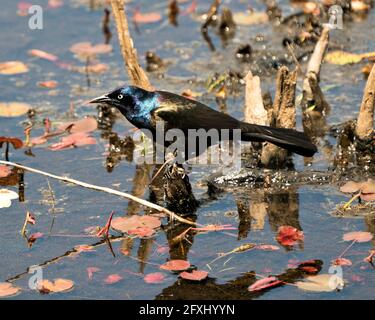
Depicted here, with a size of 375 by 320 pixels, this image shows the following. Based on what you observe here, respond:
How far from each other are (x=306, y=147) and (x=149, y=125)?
109cm

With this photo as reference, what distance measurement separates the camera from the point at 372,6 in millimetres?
10516

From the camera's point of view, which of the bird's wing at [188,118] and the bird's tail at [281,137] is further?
the bird's wing at [188,118]

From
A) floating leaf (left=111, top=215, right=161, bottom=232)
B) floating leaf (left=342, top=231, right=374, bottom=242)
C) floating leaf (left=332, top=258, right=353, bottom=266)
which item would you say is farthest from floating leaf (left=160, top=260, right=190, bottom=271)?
floating leaf (left=342, top=231, right=374, bottom=242)

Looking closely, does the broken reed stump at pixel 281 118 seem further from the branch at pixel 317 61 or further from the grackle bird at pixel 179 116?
the branch at pixel 317 61

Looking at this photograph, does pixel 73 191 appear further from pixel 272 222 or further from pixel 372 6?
pixel 372 6

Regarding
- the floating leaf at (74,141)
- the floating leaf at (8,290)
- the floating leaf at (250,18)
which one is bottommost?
the floating leaf at (8,290)

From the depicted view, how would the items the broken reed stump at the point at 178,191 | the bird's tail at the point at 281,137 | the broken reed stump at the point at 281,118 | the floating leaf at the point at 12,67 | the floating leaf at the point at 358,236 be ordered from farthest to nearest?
the floating leaf at the point at 12,67 < the broken reed stump at the point at 281,118 < the bird's tail at the point at 281,137 < the broken reed stump at the point at 178,191 < the floating leaf at the point at 358,236

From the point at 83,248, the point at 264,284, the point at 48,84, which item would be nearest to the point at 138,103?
the point at 83,248

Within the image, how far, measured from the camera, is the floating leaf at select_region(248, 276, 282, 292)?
592 cm

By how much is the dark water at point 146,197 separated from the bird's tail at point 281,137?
11.2 inches

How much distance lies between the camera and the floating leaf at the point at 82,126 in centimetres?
837

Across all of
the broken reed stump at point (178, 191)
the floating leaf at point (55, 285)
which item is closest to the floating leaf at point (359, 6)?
the broken reed stump at point (178, 191)

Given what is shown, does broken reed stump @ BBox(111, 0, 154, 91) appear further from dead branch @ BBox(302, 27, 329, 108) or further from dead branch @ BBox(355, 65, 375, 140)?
dead branch @ BBox(355, 65, 375, 140)
